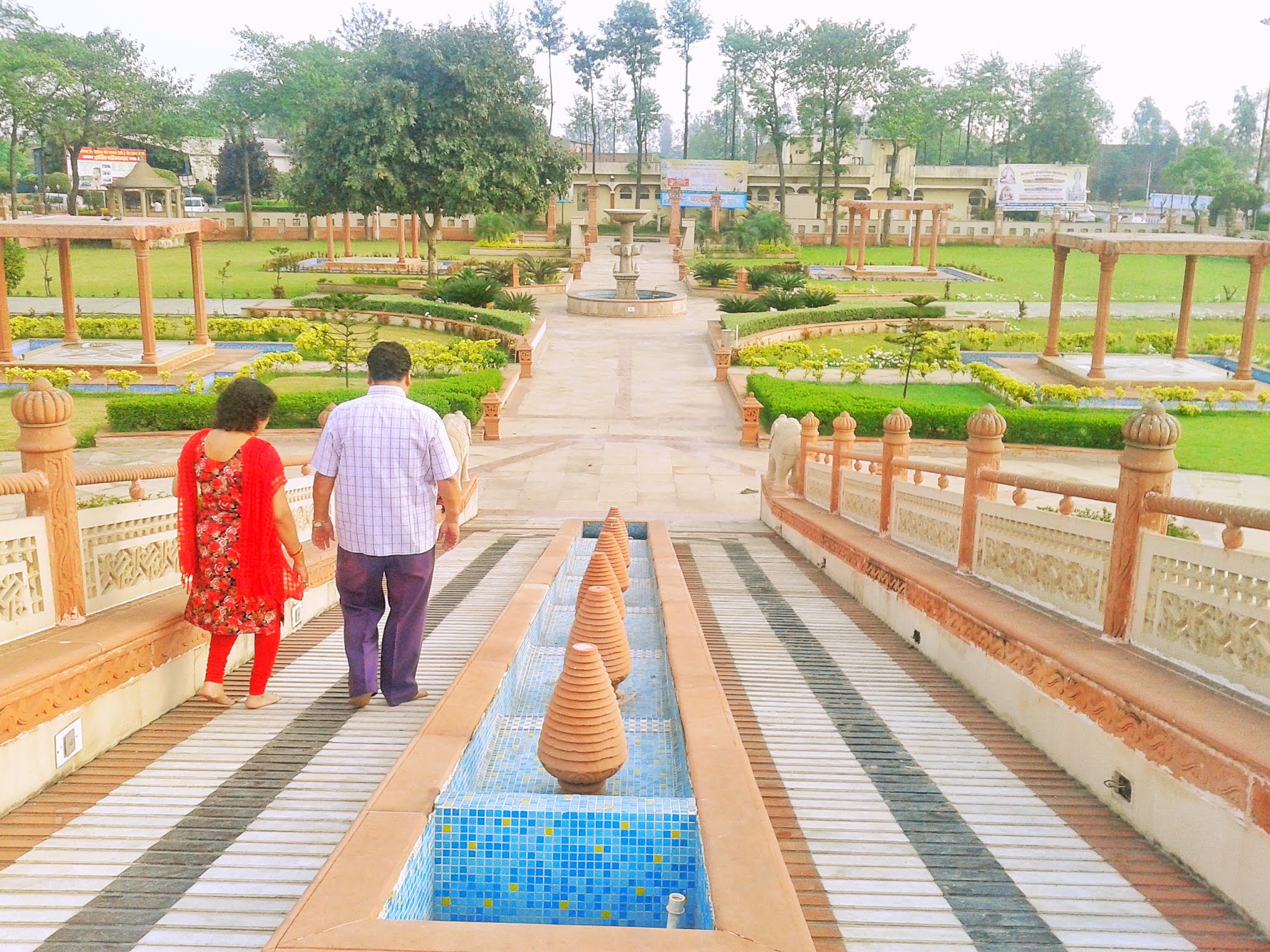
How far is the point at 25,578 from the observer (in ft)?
13.7

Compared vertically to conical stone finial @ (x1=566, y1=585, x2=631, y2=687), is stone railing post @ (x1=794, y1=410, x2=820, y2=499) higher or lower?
lower

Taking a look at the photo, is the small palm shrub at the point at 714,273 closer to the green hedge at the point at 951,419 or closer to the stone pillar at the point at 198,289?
the stone pillar at the point at 198,289

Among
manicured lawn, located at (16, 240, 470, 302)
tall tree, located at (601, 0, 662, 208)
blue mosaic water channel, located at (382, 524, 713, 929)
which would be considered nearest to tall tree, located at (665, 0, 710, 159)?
tall tree, located at (601, 0, 662, 208)

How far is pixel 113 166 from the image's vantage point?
5469cm

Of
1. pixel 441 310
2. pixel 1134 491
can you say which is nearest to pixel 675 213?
pixel 441 310

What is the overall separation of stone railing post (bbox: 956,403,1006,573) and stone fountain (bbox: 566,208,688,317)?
2433cm

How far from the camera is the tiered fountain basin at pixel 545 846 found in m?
2.68

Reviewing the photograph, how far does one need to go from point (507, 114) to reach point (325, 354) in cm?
1444

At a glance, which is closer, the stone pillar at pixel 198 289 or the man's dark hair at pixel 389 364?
the man's dark hair at pixel 389 364

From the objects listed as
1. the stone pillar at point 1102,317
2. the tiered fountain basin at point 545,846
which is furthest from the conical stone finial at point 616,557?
the stone pillar at point 1102,317

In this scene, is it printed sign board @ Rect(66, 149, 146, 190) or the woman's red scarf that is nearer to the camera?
the woman's red scarf

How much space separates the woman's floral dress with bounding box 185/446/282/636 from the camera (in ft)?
14.5

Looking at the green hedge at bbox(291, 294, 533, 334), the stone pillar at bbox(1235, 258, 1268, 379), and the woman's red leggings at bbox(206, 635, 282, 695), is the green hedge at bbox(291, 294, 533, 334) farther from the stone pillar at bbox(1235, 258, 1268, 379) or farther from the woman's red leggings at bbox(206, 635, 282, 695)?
the woman's red leggings at bbox(206, 635, 282, 695)

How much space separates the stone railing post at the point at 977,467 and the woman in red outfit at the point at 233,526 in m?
4.08
